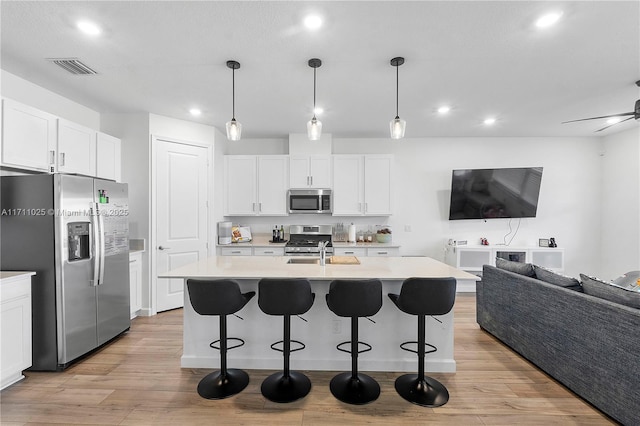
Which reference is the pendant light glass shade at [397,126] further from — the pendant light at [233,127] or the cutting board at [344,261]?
the pendant light at [233,127]

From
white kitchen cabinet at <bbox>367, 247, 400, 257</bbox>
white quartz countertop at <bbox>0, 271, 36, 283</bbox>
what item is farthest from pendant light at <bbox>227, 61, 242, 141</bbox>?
white kitchen cabinet at <bbox>367, 247, 400, 257</bbox>

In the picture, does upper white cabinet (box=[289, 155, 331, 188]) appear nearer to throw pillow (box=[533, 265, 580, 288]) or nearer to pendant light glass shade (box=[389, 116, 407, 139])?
pendant light glass shade (box=[389, 116, 407, 139])

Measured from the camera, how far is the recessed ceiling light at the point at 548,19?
1974 mm

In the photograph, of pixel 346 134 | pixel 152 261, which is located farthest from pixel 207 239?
pixel 346 134

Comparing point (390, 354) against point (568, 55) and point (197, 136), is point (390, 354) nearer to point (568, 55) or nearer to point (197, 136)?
point (568, 55)

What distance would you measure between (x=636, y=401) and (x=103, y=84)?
511cm

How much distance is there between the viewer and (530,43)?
7.59ft

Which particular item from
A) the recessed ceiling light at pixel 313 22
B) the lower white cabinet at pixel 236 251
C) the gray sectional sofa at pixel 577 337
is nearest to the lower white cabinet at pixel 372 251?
the lower white cabinet at pixel 236 251

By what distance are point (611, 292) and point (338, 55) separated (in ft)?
9.10

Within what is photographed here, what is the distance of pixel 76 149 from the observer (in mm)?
3211

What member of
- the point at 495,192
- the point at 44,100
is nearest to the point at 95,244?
the point at 44,100

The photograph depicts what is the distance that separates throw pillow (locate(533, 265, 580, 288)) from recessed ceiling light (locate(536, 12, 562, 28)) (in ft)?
6.57

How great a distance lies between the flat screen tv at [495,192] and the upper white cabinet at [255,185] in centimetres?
300

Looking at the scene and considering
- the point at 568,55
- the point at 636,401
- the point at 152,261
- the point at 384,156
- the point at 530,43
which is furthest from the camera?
the point at 384,156
